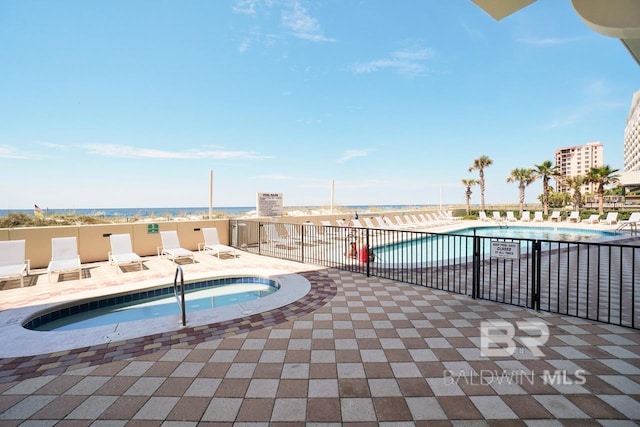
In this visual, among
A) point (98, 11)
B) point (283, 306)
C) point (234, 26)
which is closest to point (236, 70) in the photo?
point (234, 26)

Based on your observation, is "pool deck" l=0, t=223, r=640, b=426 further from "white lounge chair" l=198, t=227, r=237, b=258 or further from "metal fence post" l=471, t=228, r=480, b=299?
"white lounge chair" l=198, t=227, r=237, b=258

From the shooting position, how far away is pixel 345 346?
9.61ft

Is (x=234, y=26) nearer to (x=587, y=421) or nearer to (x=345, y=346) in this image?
(x=345, y=346)

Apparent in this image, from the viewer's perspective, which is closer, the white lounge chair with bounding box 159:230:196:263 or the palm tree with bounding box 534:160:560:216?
the white lounge chair with bounding box 159:230:196:263

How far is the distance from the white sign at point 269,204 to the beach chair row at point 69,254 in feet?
6.52

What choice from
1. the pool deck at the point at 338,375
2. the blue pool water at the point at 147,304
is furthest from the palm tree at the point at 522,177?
the blue pool water at the point at 147,304

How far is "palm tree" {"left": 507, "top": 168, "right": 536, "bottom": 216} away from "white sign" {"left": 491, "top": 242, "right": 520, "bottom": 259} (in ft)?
87.0

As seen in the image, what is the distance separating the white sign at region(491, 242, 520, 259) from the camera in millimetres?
4004

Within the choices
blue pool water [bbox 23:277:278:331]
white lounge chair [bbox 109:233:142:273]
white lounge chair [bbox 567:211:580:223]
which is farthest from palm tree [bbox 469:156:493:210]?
white lounge chair [bbox 109:233:142:273]

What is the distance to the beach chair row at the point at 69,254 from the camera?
565 centimetres

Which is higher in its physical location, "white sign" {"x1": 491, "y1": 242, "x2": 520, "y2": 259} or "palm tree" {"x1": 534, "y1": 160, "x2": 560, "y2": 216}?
"palm tree" {"x1": 534, "y1": 160, "x2": 560, "y2": 216}

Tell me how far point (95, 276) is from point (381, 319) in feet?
20.4

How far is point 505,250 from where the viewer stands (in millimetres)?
4105

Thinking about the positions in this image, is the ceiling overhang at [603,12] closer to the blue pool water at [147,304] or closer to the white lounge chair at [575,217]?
the blue pool water at [147,304]
